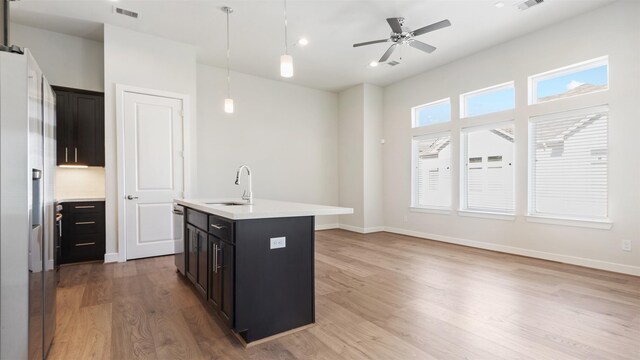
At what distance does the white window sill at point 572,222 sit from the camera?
3.84 metres

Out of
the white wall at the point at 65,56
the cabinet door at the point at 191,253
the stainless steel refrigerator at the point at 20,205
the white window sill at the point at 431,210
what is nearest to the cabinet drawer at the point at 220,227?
the cabinet door at the point at 191,253

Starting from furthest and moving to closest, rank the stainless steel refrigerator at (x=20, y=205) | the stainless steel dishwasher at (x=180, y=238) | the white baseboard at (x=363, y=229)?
the white baseboard at (x=363, y=229), the stainless steel dishwasher at (x=180, y=238), the stainless steel refrigerator at (x=20, y=205)

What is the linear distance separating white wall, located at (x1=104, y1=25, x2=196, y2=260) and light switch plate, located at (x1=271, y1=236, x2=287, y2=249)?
313 centimetres

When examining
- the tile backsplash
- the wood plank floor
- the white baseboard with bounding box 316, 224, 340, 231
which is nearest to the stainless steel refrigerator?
the wood plank floor

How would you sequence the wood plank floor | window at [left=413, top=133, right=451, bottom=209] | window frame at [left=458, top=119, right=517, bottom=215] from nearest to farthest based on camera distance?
1. the wood plank floor
2. window frame at [left=458, top=119, right=517, bottom=215]
3. window at [left=413, top=133, right=451, bottom=209]

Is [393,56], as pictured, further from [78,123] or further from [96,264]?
[96,264]

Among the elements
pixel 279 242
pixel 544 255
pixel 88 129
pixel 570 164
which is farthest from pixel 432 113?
pixel 88 129

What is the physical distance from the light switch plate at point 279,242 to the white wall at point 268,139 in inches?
157

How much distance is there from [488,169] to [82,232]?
6.27 m

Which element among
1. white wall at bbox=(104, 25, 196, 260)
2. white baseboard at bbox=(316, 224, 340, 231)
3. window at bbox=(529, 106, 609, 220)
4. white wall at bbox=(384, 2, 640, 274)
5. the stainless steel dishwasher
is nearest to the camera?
the stainless steel dishwasher

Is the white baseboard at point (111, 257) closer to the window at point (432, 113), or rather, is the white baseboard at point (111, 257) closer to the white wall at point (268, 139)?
the white wall at point (268, 139)

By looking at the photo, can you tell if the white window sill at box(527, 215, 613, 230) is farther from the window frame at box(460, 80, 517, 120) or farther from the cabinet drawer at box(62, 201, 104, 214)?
the cabinet drawer at box(62, 201, 104, 214)

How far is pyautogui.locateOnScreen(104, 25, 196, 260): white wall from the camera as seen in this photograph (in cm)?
429

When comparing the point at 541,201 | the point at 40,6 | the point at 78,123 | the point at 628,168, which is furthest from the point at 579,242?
the point at 40,6
